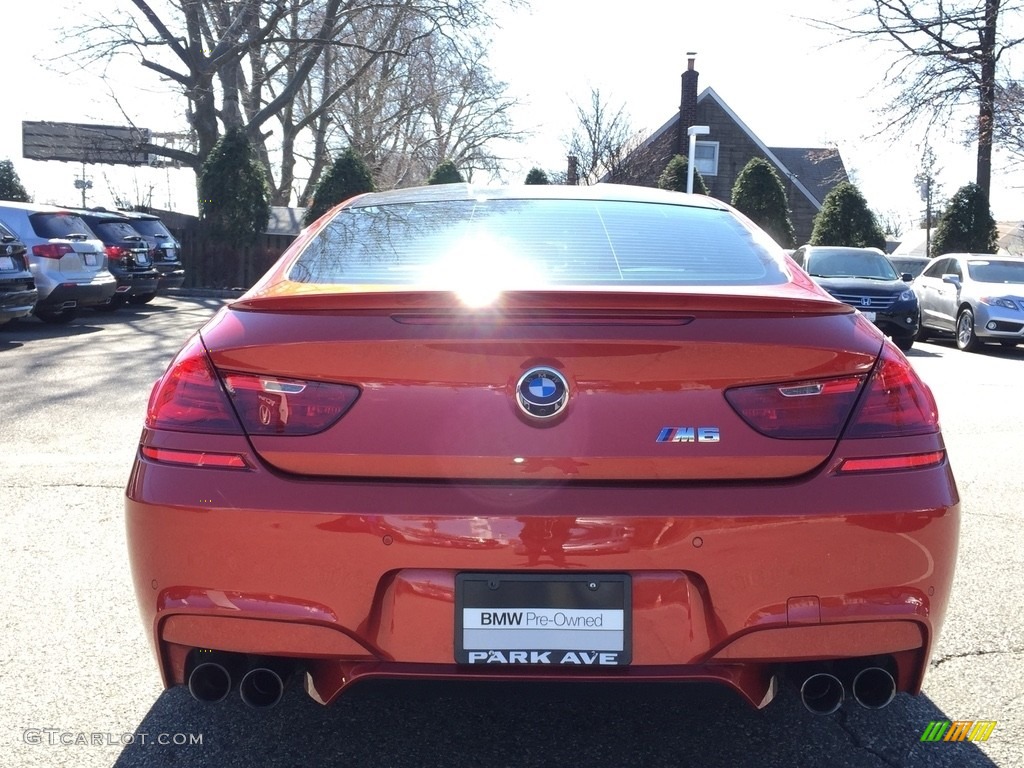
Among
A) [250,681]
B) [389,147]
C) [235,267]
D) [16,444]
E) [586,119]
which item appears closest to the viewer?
[250,681]

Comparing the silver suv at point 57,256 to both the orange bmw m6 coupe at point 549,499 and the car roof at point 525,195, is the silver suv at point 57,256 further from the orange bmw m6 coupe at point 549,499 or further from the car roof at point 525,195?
the orange bmw m6 coupe at point 549,499

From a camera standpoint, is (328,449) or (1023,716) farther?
(1023,716)

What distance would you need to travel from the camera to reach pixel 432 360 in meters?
2.35

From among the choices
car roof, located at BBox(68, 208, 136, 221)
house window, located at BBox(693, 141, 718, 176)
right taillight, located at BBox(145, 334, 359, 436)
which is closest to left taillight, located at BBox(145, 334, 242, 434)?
right taillight, located at BBox(145, 334, 359, 436)

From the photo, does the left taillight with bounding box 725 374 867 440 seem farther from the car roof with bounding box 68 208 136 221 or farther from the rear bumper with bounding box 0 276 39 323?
the car roof with bounding box 68 208 136 221

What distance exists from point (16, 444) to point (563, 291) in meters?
5.65

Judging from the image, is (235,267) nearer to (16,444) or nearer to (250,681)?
(16,444)

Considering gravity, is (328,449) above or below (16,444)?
above

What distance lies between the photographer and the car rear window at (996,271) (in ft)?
53.9

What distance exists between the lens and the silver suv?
1409 centimetres

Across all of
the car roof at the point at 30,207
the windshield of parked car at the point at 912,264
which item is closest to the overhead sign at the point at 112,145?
the car roof at the point at 30,207

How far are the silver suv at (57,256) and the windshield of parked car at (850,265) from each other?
10325mm

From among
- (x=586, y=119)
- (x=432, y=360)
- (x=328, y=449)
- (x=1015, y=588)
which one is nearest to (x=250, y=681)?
(x=328, y=449)

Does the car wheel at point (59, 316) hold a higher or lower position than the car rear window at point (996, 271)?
lower
